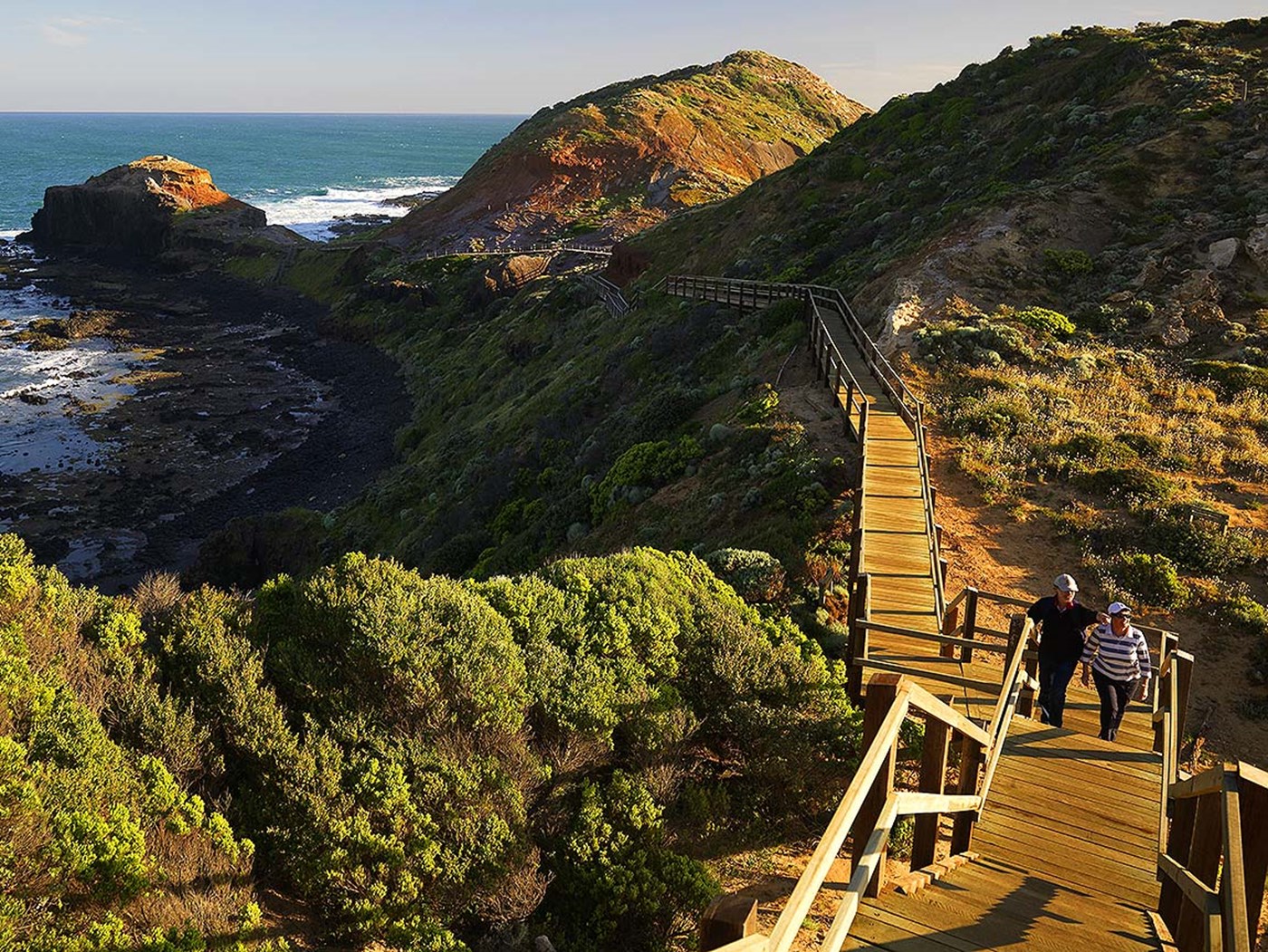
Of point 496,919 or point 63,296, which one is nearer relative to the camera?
point 496,919

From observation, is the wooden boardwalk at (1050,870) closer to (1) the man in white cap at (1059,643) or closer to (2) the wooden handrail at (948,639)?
(1) the man in white cap at (1059,643)

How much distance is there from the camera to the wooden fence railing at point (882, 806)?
3262mm

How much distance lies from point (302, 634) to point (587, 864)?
132 inches

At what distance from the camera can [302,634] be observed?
7523mm

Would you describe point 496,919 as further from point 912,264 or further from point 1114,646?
point 912,264

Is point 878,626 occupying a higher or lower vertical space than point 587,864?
higher

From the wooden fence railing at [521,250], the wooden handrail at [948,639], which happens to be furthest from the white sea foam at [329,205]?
the wooden handrail at [948,639]

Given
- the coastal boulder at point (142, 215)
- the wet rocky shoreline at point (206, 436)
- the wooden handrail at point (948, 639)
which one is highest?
the coastal boulder at point (142, 215)

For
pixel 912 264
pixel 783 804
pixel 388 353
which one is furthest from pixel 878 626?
pixel 388 353

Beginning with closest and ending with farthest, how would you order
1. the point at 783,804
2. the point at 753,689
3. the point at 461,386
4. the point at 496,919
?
the point at 496,919, the point at 783,804, the point at 753,689, the point at 461,386

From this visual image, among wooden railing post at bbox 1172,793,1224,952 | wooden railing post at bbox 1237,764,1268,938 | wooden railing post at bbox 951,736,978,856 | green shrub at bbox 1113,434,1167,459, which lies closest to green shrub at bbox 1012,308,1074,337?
green shrub at bbox 1113,434,1167,459

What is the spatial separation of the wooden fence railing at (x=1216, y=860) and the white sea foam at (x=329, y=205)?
345 feet

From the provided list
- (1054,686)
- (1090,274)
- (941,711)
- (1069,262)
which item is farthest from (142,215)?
(941,711)

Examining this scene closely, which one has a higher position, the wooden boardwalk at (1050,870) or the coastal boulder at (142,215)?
the coastal boulder at (142,215)
